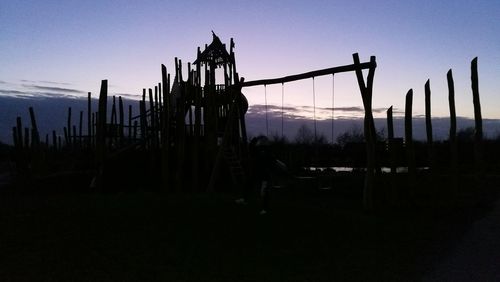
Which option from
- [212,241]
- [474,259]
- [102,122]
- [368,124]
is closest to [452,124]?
[368,124]

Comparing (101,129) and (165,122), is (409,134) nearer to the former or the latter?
(165,122)

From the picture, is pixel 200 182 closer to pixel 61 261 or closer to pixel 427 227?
pixel 427 227

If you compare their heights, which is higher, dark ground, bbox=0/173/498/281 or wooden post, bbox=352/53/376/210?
wooden post, bbox=352/53/376/210

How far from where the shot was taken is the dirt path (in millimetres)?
8281

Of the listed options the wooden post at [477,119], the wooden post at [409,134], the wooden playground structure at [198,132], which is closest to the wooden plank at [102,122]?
the wooden playground structure at [198,132]

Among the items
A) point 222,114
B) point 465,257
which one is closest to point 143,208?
point 465,257

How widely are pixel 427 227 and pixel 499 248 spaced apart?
8.89ft

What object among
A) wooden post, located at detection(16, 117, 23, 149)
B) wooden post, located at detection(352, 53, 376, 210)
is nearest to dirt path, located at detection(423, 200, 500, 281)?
wooden post, located at detection(352, 53, 376, 210)

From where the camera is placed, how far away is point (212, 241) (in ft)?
33.0

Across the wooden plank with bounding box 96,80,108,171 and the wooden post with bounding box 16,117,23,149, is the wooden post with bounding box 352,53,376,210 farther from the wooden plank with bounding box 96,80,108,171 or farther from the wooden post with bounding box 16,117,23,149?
the wooden post with bounding box 16,117,23,149

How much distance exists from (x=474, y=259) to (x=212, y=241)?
4.44 metres

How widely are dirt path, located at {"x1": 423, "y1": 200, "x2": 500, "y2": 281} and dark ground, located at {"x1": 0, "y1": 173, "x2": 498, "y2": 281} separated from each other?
245 mm

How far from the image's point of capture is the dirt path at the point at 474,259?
8.28 meters

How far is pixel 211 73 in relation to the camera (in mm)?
20453
